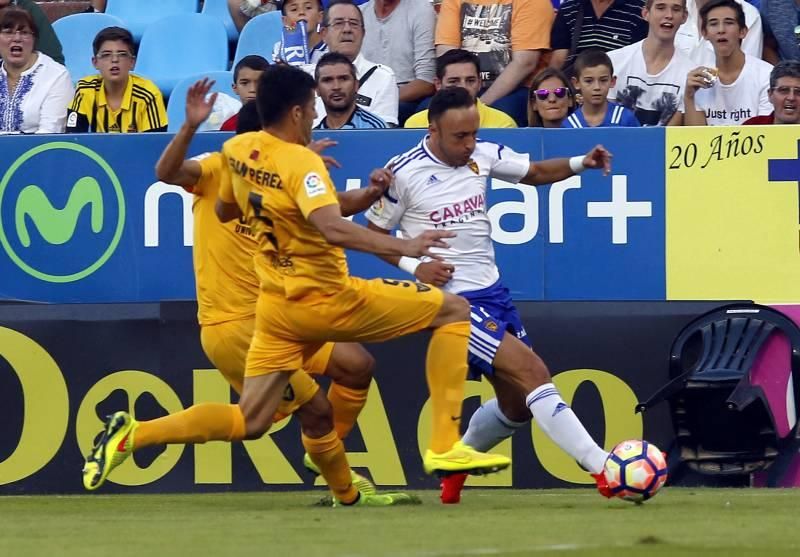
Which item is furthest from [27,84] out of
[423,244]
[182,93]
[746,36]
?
[423,244]

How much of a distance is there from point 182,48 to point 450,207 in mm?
5635

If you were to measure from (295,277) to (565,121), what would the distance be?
11.8ft

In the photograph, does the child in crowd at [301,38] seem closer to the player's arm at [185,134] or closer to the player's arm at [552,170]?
the player's arm at [552,170]

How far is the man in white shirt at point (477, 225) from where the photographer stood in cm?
823

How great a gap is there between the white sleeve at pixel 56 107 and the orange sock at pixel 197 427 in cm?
419

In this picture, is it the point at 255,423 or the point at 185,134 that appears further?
the point at 185,134

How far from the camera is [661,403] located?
33.3 feet

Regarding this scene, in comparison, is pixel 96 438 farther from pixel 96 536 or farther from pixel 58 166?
pixel 96 536

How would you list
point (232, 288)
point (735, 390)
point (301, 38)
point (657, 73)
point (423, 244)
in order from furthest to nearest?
point (301, 38)
point (657, 73)
point (735, 390)
point (232, 288)
point (423, 244)

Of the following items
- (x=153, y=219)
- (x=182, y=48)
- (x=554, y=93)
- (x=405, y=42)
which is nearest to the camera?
(x=153, y=219)

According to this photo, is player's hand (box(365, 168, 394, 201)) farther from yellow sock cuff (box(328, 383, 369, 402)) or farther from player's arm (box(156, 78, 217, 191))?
yellow sock cuff (box(328, 383, 369, 402))

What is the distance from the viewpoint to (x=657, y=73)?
36.7ft

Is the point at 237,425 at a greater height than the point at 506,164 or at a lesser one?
lesser

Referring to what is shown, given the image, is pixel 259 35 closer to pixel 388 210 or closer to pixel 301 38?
pixel 301 38
